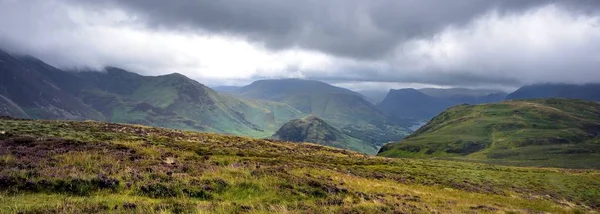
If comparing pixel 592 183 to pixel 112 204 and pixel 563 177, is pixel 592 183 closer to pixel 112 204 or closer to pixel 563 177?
pixel 563 177

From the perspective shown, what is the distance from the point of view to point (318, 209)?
14.8 meters

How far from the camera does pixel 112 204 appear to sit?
1270 cm


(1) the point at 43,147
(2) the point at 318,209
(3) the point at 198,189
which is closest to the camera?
(2) the point at 318,209

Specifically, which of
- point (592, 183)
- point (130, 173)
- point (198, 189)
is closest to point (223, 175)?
point (198, 189)

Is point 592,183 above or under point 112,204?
under

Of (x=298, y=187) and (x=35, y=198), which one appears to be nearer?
(x=35, y=198)

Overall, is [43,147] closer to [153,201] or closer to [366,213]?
[153,201]

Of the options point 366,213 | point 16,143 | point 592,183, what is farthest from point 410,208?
point 592,183

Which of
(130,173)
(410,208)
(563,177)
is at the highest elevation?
(130,173)

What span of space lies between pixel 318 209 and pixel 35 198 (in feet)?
36.1

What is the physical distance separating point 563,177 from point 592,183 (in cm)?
479

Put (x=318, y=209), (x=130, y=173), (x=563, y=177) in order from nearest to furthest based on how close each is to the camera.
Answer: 1. (x=318, y=209)
2. (x=130, y=173)
3. (x=563, y=177)

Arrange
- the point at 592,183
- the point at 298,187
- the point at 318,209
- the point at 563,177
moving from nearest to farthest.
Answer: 1. the point at 318,209
2. the point at 298,187
3. the point at 592,183
4. the point at 563,177

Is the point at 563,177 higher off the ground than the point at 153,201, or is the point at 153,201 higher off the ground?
the point at 153,201
